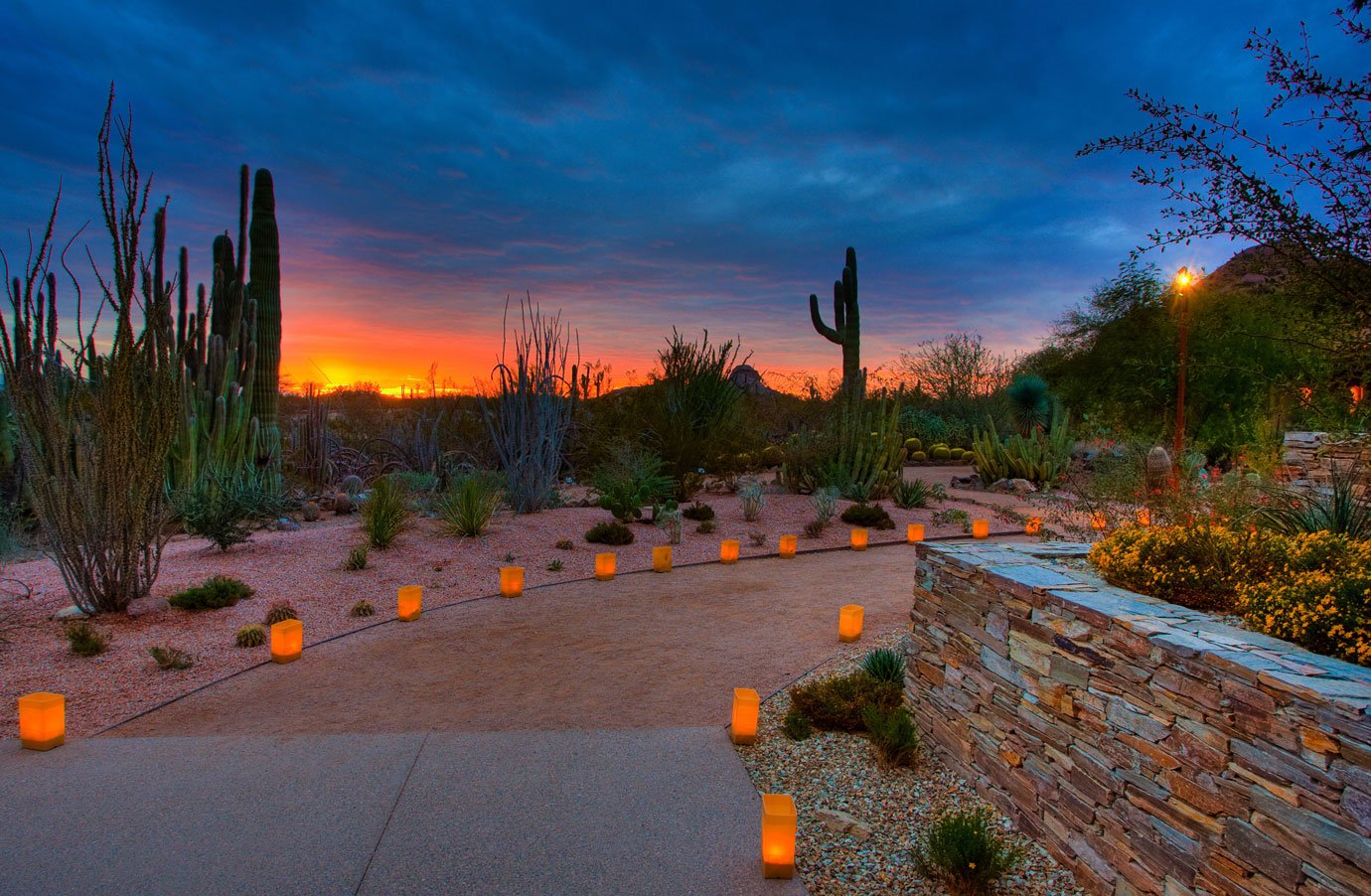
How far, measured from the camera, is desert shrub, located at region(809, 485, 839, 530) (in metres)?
9.81

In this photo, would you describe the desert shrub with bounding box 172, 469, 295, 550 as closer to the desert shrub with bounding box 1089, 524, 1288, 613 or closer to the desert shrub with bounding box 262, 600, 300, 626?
the desert shrub with bounding box 262, 600, 300, 626

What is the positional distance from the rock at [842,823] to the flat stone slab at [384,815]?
0.96ft

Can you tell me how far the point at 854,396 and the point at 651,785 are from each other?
10128mm

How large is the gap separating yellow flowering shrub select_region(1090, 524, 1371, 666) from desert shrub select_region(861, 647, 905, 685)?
1.29m

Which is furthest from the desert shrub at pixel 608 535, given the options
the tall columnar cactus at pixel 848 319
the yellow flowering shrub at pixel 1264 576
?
the tall columnar cactus at pixel 848 319

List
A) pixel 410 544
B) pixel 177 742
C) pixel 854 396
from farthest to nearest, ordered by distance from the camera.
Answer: pixel 854 396, pixel 410 544, pixel 177 742

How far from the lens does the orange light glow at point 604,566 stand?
24.6ft

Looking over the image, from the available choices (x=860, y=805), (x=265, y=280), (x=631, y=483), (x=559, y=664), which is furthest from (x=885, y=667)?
(x=265, y=280)

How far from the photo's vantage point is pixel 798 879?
9.11ft

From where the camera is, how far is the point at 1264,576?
3.31 m

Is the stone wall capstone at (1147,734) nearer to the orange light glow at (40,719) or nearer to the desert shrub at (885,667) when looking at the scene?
the desert shrub at (885,667)

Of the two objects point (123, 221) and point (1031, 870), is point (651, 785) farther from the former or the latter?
point (123, 221)

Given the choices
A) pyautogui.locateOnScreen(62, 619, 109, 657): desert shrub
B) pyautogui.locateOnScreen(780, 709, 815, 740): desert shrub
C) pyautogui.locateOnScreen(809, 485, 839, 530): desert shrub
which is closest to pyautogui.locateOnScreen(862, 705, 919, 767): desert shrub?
pyautogui.locateOnScreen(780, 709, 815, 740): desert shrub

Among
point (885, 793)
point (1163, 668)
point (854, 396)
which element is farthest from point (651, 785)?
point (854, 396)
